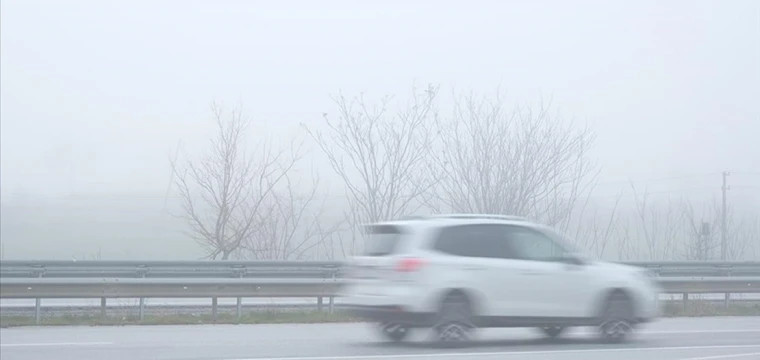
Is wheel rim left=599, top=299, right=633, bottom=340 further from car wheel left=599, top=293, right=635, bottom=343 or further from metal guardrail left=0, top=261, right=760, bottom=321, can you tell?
metal guardrail left=0, top=261, right=760, bottom=321

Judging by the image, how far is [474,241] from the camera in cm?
1399

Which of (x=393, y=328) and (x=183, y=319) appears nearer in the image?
(x=393, y=328)

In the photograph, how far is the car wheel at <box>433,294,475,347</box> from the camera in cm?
1352

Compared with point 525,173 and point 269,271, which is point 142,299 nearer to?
point 269,271

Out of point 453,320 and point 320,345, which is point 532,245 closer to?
point 453,320

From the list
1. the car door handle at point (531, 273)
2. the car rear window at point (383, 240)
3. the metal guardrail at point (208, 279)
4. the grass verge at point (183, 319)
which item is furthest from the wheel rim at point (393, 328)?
the metal guardrail at point (208, 279)

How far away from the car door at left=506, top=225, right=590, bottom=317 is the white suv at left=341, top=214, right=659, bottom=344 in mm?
14

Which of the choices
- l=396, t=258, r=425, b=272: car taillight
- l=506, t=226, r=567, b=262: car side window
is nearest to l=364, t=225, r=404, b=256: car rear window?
l=396, t=258, r=425, b=272: car taillight

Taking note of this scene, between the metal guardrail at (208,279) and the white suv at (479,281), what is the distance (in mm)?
4897

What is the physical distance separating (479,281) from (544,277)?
1.05 m

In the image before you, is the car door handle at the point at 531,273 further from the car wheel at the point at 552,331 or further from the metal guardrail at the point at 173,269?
the metal guardrail at the point at 173,269

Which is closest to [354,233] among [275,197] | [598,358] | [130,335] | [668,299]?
[275,197]

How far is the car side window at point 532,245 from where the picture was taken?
561 inches

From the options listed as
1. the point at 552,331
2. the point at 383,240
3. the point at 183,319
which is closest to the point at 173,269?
the point at 183,319
